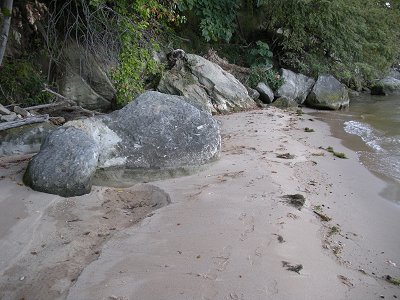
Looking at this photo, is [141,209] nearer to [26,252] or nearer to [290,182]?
[26,252]

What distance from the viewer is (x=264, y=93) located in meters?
10.3

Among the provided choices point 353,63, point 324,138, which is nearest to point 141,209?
point 324,138

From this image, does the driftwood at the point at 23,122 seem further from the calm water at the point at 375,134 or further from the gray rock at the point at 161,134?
the calm water at the point at 375,134

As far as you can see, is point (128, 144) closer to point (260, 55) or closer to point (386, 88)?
point (260, 55)

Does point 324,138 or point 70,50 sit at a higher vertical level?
point 70,50

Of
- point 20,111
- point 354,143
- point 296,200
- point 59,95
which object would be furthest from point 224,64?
point 296,200

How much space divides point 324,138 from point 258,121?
1.37 meters

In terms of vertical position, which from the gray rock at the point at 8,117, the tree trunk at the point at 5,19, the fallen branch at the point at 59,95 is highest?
the tree trunk at the point at 5,19

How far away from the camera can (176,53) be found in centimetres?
894

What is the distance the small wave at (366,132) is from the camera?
6469 millimetres

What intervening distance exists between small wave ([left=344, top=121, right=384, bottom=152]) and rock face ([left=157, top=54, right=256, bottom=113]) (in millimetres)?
2392

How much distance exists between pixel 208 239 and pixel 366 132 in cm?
591

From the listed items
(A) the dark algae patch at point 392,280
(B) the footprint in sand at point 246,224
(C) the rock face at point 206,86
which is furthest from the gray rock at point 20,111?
(A) the dark algae patch at point 392,280

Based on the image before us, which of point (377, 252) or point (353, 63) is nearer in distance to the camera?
point (377, 252)
